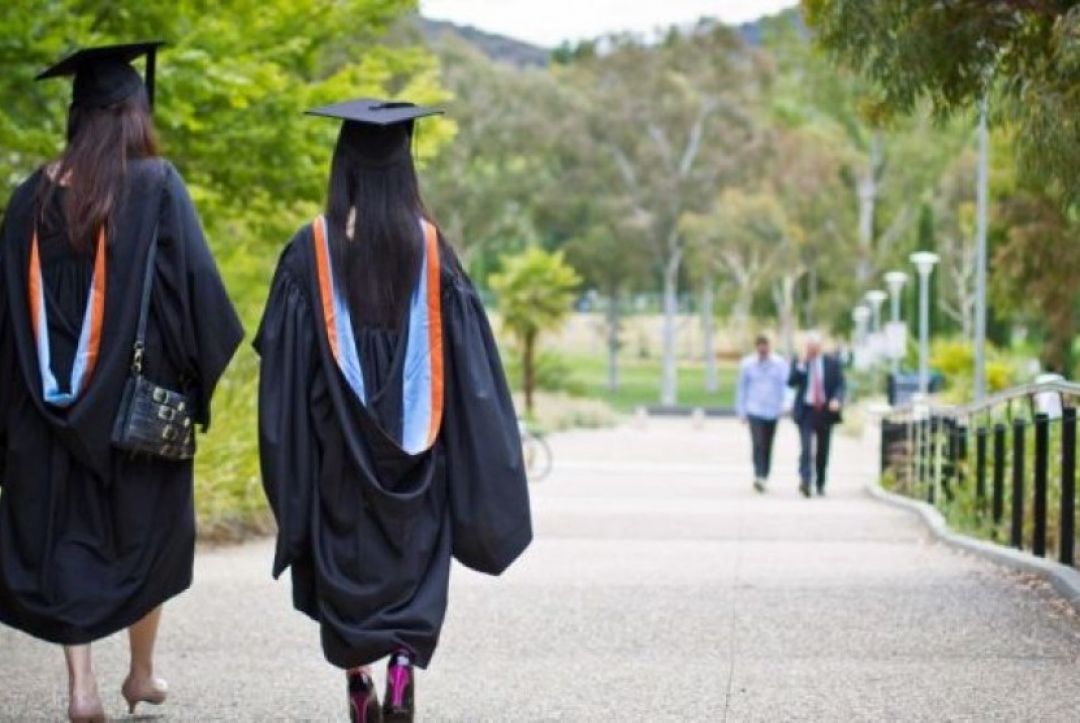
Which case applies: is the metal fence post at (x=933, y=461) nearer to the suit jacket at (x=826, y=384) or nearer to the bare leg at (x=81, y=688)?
the suit jacket at (x=826, y=384)

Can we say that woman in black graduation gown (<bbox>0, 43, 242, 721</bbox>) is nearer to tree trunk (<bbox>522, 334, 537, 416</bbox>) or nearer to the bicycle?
the bicycle

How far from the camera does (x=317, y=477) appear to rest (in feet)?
19.0

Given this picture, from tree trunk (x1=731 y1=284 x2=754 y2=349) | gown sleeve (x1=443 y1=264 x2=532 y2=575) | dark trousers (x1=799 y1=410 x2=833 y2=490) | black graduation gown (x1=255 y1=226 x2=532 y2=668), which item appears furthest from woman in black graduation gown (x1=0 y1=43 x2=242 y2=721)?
tree trunk (x1=731 y1=284 x2=754 y2=349)

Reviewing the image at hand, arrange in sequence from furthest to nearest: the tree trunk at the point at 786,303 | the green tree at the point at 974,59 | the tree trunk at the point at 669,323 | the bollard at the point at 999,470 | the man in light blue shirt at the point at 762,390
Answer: the tree trunk at the point at 786,303 < the tree trunk at the point at 669,323 < the man in light blue shirt at the point at 762,390 < the bollard at the point at 999,470 < the green tree at the point at 974,59

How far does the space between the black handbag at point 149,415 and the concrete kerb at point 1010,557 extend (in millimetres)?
4259

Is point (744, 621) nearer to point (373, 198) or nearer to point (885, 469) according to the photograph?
point (373, 198)

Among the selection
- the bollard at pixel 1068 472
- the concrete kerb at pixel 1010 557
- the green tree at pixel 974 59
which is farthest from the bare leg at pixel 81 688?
the bollard at pixel 1068 472

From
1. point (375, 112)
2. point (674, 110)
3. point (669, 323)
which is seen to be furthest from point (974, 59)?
point (669, 323)

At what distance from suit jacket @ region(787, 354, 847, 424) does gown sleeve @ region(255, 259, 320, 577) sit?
16.9 meters

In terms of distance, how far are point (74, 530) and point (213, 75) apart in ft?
23.1

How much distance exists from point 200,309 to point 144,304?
0.17m

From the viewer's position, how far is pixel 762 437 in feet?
73.7

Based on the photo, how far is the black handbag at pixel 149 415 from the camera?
5.84 m

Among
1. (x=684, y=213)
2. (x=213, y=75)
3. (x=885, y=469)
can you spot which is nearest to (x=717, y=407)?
(x=684, y=213)
